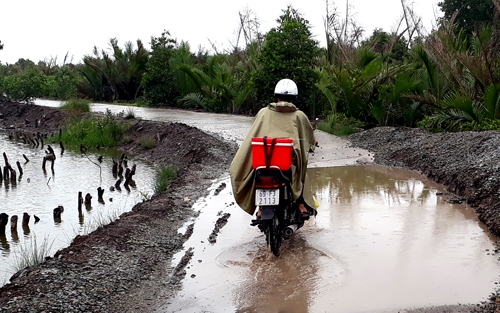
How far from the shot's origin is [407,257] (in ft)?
18.4

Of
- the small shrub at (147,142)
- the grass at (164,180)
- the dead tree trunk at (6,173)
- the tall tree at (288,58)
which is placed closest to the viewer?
the grass at (164,180)

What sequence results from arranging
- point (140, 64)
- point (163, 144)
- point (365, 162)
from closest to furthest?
point (365, 162), point (163, 144), point (140, 64)

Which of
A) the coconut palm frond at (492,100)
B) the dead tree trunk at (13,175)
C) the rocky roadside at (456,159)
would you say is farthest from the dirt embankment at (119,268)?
the coconut palm frond at (492,100)

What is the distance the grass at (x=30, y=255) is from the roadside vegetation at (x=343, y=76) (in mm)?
9260

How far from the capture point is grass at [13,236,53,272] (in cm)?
550

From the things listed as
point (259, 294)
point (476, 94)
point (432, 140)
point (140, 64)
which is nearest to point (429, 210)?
point (259, 294)

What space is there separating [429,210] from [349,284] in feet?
9.68

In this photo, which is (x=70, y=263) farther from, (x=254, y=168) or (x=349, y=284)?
(x=349, y=284)

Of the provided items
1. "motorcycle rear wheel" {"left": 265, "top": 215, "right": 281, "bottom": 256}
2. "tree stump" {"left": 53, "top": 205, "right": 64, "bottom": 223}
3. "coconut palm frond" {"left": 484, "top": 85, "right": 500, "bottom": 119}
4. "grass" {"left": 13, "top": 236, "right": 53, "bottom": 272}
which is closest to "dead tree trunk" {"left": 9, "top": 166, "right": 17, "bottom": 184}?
"tree stump" {"left": 53, "top": 205, "right": 64, "bottom": 223}

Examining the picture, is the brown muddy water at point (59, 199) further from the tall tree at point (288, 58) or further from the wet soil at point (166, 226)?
the tall tree at point (288, 58)

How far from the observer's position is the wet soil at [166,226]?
4691mm

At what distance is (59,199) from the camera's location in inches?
384

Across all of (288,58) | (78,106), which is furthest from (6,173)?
(78,106)

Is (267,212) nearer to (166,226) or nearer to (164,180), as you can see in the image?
(166,226)
